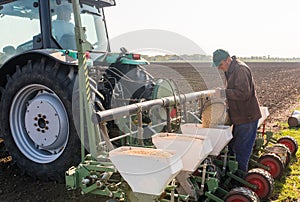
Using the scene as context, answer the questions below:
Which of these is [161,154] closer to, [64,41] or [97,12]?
[64,41]

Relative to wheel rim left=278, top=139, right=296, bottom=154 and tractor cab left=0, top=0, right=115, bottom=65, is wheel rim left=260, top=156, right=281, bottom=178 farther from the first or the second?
tractor cab left=0, top=0, right=115, bottom=65

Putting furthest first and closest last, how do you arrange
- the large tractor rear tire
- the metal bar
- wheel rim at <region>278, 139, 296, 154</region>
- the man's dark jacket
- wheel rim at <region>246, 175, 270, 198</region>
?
1. wheel rim at <region>278, 139, 296, 154</region>
2. the man's dark jacket
3. the large tractor rear tire
4. wheel rim at <region>246, 175, 270, 198</region>
5. the metal bar

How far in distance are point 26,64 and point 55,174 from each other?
4.15 ft

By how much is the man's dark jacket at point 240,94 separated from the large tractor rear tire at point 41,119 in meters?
1.68

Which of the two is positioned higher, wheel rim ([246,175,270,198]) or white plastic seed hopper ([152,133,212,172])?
white plastic seed hopper ([152,133,212,172])

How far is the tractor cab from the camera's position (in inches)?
154

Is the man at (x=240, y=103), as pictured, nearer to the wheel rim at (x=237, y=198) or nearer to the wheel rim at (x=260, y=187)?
the wheel rim at (x=260, y=187)

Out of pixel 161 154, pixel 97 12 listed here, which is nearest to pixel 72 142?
pixel 161 154

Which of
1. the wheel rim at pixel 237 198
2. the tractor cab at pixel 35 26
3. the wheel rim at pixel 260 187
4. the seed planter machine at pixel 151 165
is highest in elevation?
the tractor cab at pixel 35 26

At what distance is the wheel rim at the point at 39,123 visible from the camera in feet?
11.5

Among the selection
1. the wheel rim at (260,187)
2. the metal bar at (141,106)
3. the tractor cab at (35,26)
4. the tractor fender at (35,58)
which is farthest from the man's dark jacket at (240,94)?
the tractor cab at (35,26)

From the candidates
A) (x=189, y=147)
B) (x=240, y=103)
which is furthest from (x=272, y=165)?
(x=189, y=147)

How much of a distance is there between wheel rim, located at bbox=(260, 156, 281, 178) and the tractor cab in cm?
268

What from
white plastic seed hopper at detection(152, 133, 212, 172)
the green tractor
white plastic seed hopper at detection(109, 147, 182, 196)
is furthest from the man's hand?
white plastic seed hopper at detection(109, 147, 182, 196)
